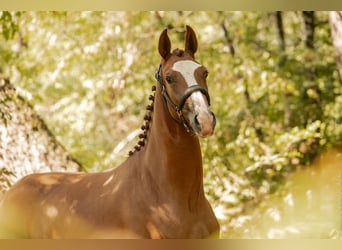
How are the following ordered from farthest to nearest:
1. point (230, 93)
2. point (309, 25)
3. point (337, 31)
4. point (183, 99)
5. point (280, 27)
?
point (280, 27) → point (309, 25) → point (230, 93) → point (337, 31) → point (183, 99)

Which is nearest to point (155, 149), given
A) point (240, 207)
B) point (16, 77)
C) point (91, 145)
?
point (240, 207)

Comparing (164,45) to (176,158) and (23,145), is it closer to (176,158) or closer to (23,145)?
(176,158)

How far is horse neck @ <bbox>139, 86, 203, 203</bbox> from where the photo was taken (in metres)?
3.18

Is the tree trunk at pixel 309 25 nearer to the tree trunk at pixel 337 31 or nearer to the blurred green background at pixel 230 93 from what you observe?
the blurred green background at pixel 230 93

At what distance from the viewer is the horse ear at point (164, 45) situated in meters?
3.29

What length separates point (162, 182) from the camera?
3203 millimetres

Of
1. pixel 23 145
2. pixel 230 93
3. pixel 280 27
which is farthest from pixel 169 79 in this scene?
pixel 280 27

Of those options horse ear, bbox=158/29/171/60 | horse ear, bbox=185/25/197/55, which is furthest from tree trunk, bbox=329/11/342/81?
horse ear, bbox=158/29/171/60

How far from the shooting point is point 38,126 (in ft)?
15.4

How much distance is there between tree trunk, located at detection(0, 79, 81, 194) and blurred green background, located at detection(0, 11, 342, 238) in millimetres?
1346

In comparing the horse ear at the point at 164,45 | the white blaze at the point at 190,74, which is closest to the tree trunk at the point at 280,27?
the horse ear at the point at 164,45

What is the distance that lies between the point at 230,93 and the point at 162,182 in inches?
176

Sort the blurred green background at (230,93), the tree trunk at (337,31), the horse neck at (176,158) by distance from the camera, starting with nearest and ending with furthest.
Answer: the horse neck at (176,158) < the tree trunk at (337,31) < the blurred green background at (230,93)
